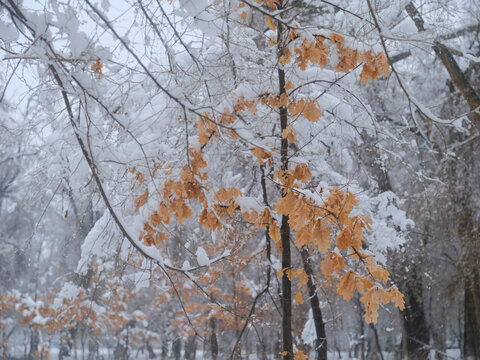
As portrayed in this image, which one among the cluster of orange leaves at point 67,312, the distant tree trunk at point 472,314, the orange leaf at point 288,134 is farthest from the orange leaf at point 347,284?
the cluster of orange leaves at point 67,312

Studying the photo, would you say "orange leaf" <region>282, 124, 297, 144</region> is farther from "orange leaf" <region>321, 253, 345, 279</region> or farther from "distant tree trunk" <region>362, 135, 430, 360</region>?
"distant tree trunk" <region>362, 135, 430, 360</region>

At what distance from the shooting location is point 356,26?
2.84 meters

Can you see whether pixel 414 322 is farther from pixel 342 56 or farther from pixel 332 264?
pixel 342 56

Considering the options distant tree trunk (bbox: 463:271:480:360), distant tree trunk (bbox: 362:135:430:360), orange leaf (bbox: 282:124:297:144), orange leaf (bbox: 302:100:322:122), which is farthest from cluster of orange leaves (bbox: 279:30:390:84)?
distant tree trunk (bbox: 463:271:480:360)

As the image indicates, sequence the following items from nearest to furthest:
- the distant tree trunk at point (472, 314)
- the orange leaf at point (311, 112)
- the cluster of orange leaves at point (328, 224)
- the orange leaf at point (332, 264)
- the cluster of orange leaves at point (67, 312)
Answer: the cluster of orange leaves at point (328, 224) → the orange leaf at point (332, 264) → the orange leaf at point (311, 112) → the distant tree trunk at point (472, 314) → the cluster of orange leaves at point (67, 312)

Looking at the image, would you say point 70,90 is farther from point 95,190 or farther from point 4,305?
point 4,305

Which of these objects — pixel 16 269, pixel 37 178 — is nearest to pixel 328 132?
pixel 37 178

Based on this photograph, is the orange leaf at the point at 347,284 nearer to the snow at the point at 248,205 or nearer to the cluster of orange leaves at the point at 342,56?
the snow at the point at 248,205

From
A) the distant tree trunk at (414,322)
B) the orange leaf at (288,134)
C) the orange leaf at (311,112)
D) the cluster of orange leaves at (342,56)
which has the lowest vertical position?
the distant tree trunk at (414,322)

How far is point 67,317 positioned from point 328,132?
10.9 m

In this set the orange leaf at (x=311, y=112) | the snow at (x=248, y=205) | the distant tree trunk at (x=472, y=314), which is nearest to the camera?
the orange leaf at (x=311, y=112)

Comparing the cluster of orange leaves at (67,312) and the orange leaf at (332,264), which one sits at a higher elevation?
the orange leaf at (332,264)

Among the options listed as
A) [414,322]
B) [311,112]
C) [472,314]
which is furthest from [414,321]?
[311,112]

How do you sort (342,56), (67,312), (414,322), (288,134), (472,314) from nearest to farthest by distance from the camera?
1. (342,56)
2. (288,134)
3. (414,322)
4. (472,314)
5. (67,312)
